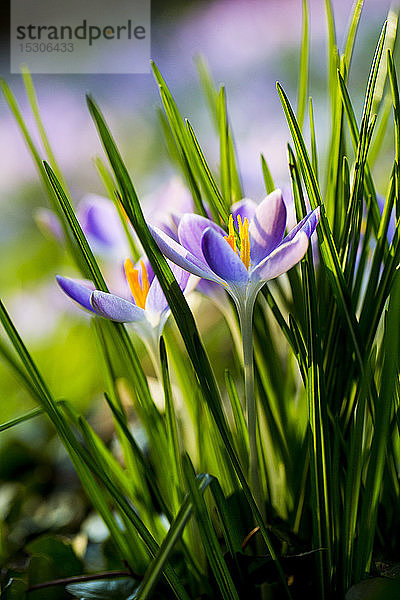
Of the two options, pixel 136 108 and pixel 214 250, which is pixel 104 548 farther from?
pixel 136 108

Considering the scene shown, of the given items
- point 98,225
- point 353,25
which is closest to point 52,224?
point 98,225

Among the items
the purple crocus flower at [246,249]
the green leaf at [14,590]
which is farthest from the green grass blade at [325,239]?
the green leaf at [14,590]

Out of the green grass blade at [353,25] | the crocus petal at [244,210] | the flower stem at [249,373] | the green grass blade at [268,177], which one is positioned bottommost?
the flower stem at [249,373]

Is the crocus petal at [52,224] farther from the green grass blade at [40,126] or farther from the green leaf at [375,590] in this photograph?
the green leaf at [375,590]

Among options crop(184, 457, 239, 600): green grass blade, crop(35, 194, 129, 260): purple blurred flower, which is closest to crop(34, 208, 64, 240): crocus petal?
crop(35, 194, 129, 260): purple blurred flower

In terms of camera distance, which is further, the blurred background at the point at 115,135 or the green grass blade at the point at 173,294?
the blurred background at the point at 115,135

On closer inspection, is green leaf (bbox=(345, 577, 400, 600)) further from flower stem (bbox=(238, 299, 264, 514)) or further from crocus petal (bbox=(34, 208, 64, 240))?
crocus petal (bbox=(34, 208, 64, 240))

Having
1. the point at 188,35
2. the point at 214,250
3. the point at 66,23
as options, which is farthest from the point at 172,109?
the point at 188,35
